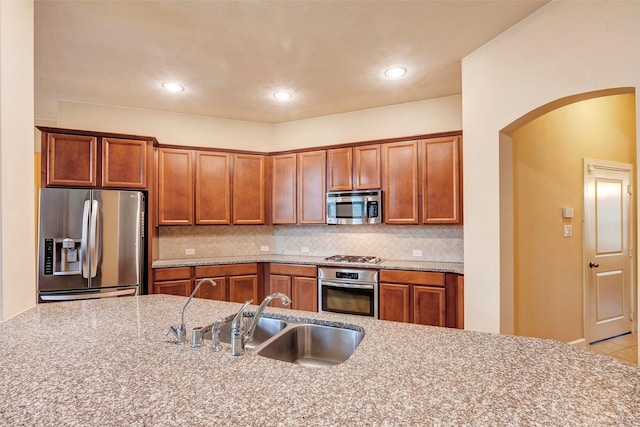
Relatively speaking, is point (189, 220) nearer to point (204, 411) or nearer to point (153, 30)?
point (153, 30)

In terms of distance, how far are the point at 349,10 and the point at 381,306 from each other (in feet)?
9.11

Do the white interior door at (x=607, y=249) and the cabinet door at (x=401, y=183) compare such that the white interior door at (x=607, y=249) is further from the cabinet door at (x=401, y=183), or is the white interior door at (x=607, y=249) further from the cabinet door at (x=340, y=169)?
the cabinet door at (x=340, y=169)

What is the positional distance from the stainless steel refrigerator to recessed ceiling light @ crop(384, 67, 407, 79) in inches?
114

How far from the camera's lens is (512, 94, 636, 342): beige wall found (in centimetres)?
294

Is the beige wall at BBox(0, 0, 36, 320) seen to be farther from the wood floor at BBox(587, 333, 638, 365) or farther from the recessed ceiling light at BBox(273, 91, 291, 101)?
the wood floor at BBox(587, 333, 638, 365)

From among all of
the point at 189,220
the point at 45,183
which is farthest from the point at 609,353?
the point at 45,183

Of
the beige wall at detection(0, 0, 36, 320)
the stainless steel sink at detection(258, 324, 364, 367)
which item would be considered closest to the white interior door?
the stainless steel sink at detection(258, 324, 364, 367)

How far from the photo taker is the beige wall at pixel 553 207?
116 inches

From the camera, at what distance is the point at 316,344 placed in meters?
1.71

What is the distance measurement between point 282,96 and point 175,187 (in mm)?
1695

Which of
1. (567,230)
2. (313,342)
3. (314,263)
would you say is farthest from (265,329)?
(567,230)

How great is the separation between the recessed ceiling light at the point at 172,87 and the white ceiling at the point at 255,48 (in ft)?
0.28

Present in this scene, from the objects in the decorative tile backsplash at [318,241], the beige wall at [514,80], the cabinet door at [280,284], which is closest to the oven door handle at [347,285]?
the cabinet door at [280,284]

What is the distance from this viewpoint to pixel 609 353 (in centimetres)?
344
